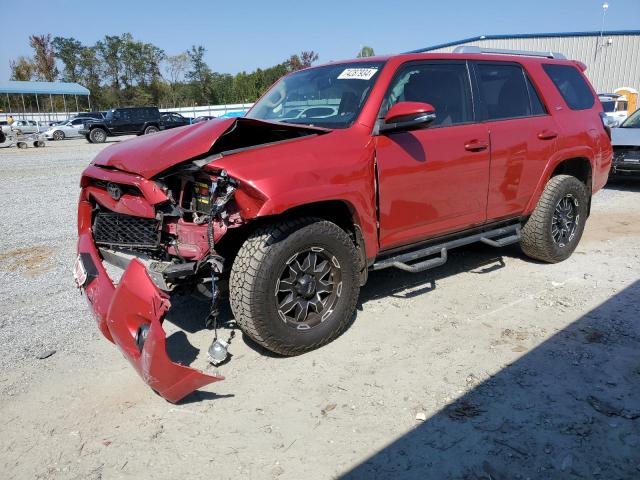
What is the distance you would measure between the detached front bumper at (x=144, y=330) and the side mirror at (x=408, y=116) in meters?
1.90

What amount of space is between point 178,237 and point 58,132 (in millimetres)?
35166

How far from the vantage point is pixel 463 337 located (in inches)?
146

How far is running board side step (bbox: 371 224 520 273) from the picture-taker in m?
3.83

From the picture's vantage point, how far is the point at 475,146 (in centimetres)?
417

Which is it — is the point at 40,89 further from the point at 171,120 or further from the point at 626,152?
the point at 626,152

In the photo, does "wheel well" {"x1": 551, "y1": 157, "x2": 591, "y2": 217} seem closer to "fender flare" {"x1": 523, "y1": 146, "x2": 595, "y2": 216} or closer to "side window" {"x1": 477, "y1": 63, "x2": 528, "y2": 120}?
"fender flare" {"x1": 523, "y1": 146, "x2": 595, "y2": 216}

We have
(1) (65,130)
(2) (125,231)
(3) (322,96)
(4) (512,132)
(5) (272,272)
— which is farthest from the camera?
(1) (65,130)

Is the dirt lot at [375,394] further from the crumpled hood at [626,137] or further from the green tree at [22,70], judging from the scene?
the green tree at [22,70]

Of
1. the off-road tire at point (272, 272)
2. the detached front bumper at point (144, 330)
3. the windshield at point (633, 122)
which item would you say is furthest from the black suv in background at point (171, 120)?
the detached front bumper at point (144, 330)

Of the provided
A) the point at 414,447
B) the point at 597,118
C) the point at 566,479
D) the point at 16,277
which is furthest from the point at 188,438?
the point at 597,118

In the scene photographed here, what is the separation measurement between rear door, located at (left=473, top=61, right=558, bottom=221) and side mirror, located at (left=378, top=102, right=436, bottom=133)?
106cm

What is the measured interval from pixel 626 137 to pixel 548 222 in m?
5.86

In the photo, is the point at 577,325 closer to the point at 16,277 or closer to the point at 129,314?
the point at 129,314

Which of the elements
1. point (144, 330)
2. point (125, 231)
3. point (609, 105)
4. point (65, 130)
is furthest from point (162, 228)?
point (65, 130)
